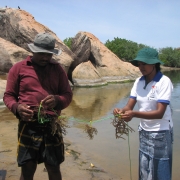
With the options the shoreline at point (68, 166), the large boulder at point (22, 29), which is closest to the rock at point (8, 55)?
the large boulder at point (22, 29)

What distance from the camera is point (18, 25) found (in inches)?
762

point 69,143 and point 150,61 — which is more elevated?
point 150,61

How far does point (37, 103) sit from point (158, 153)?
1459mm

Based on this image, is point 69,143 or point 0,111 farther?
point 0,111

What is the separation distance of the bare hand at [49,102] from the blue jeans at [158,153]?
1078 millimetres

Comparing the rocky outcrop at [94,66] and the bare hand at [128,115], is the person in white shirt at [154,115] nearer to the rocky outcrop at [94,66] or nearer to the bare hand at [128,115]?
the bare hand at [128,115]

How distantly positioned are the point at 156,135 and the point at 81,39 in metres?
21.6

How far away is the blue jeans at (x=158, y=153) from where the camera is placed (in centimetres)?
295

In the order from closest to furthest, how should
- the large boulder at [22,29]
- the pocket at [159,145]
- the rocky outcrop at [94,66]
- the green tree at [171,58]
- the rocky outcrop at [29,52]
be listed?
the pocket at [159,145] → the rocky outcrop at [29,52] → the large boulder at [22,29] → the rocky outcrop at [94,66] → the green tree at [171,58]

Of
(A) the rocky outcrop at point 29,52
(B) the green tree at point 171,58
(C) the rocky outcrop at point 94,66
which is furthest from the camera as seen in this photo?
(B) the green tree at point 171,58

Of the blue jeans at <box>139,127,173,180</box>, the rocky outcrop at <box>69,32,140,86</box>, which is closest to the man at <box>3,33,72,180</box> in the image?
the blue jeans at <box>139,127,173,180</box>

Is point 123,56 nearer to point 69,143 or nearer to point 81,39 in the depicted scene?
point 81,39

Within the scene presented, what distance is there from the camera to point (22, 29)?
750 inches

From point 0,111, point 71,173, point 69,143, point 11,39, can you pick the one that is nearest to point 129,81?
point 11,39
